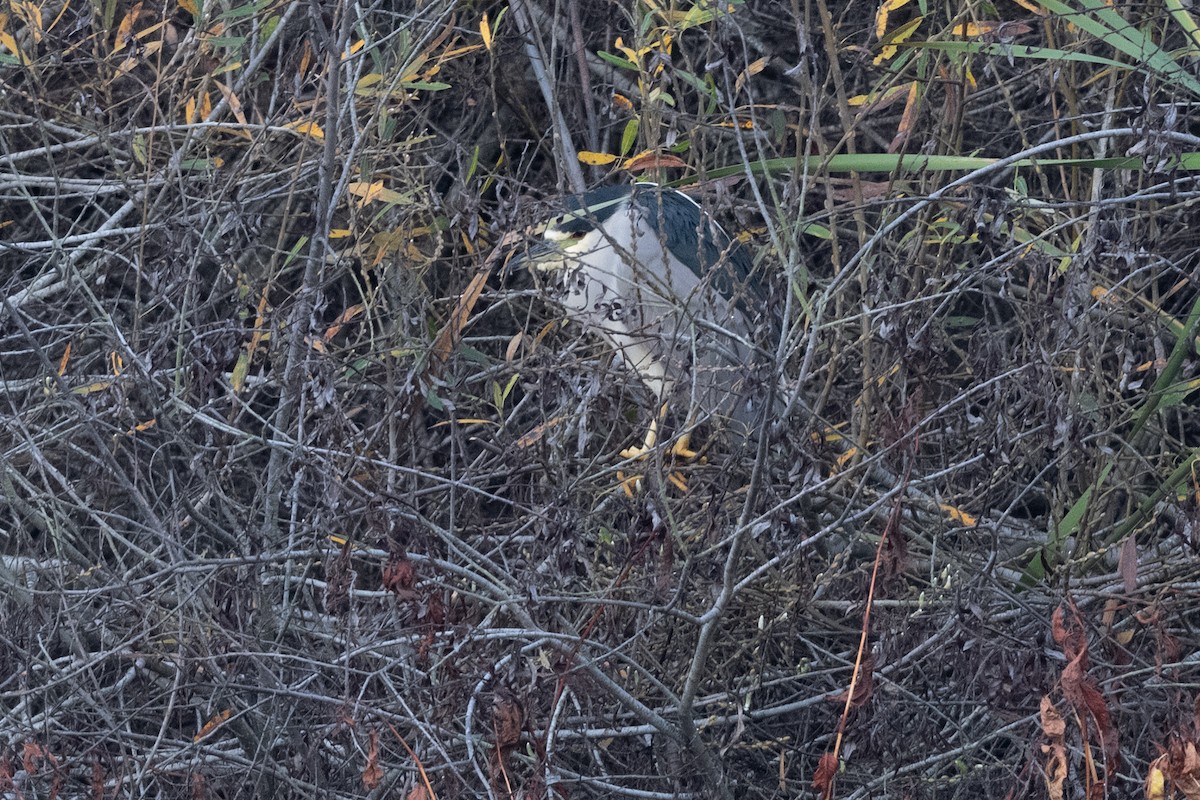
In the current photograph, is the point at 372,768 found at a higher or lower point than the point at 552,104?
lower

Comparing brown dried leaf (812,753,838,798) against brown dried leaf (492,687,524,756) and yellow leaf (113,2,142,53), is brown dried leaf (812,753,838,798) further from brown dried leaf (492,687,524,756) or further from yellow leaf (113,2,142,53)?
yellow leaf (113,2,142,53)

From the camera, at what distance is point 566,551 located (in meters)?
1.77

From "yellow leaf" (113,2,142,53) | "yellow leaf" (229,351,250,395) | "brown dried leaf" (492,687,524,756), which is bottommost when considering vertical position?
"yellow leaf" (229,351,250,395)

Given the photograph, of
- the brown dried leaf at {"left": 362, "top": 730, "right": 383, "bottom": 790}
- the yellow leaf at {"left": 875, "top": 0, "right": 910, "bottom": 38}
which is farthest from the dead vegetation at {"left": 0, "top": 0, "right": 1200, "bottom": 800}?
the yellow leaf at {"left": 875, "top": 0, "right": 910, "bottom": 38}

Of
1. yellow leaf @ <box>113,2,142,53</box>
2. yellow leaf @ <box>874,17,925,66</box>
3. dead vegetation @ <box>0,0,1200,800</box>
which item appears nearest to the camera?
dead vegetation @ <box>0,0,1200,800</box>

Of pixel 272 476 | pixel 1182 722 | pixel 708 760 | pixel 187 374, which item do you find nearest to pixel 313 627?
pixel 272 476

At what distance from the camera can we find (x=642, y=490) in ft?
6.70

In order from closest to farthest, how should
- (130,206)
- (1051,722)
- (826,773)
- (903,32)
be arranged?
(1051,722), (826,773), (903,32), (130,206)

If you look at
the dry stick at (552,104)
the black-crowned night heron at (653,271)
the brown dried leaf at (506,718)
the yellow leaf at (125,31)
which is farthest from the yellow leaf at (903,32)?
the yellow leaf at (125,31)

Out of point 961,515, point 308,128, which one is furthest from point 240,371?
point 961,515

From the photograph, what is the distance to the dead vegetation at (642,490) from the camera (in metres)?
1.77

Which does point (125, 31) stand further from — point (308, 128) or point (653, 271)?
point (653, 271)

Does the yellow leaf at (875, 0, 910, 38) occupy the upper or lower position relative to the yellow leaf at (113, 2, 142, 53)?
lower

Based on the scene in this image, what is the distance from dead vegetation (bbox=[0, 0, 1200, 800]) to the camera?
1.77 m
